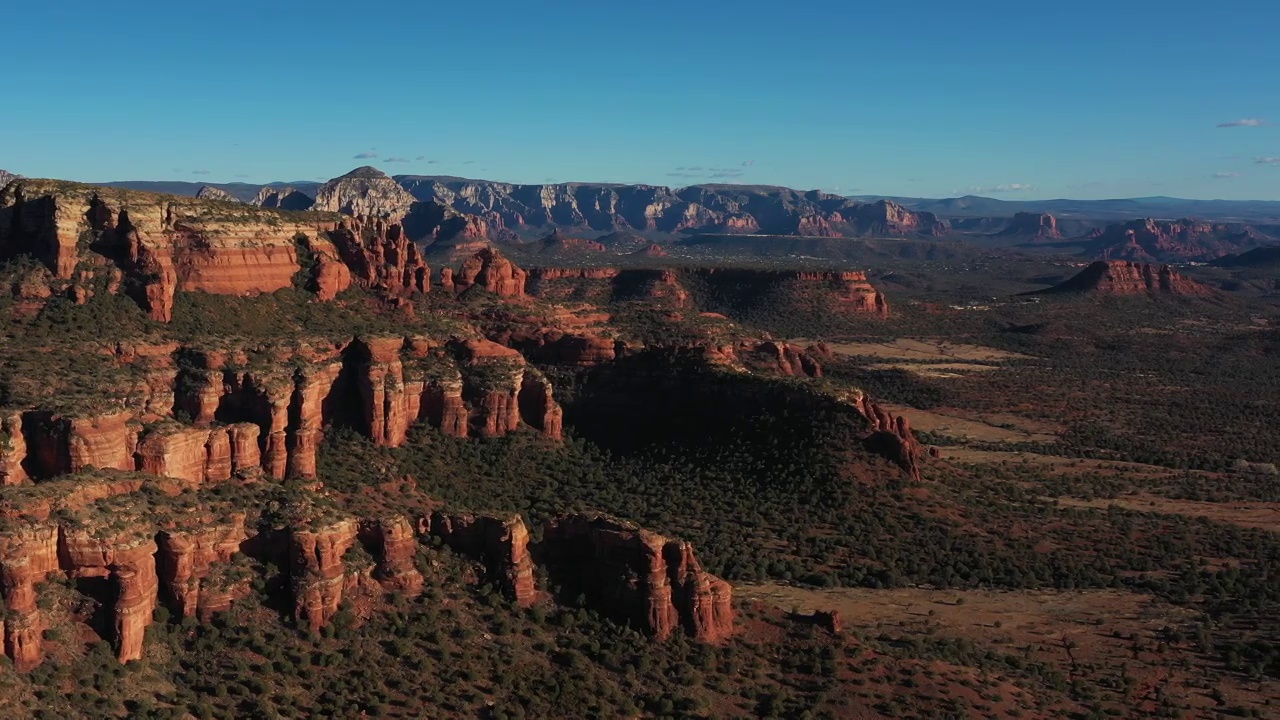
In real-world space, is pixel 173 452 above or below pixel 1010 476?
above

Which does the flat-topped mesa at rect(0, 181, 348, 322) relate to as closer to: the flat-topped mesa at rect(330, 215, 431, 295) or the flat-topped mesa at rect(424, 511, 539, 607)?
the flat-topped mesa at rect(330, 215, 431, 295)

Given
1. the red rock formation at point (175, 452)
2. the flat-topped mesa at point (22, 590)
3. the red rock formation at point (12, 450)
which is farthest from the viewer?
the red rock formation at point (175, 452)

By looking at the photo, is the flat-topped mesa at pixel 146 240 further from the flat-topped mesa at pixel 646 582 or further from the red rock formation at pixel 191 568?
the flat-topped mesa at pixel 646 582

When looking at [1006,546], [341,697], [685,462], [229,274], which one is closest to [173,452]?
[341,697]

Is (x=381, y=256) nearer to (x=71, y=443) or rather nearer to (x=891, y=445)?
(x=891, y=445)

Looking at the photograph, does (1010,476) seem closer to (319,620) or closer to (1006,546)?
(1006,546)

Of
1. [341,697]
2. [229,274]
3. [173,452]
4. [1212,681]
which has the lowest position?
[1212,681]

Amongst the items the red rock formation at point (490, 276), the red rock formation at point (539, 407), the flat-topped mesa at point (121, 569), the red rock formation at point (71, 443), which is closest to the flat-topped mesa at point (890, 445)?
the red rock formation at point (539, 407)
